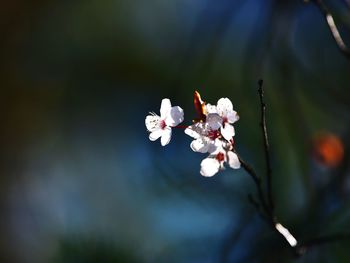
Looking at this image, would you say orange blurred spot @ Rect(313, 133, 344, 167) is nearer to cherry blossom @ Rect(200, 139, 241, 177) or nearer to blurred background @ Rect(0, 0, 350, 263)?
blurred background @ Rect(0, 0, 350, 263)

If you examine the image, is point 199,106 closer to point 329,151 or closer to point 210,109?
point 210,109

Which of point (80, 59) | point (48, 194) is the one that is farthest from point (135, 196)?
point (80, 59)

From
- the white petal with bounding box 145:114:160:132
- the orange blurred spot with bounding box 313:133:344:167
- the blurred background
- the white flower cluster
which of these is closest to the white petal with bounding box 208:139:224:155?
the white flower cluster

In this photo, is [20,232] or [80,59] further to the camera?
[80,59]

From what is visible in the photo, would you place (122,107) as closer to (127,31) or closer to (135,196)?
(127,31)

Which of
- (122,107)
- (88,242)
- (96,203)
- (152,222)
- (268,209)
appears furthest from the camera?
(122,107)

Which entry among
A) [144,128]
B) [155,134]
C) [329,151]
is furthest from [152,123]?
[144,128]

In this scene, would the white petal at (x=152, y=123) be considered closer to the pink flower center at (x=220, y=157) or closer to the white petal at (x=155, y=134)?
the white petal at (x=155, y=134)

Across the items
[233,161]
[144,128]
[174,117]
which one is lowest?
[233,161]
